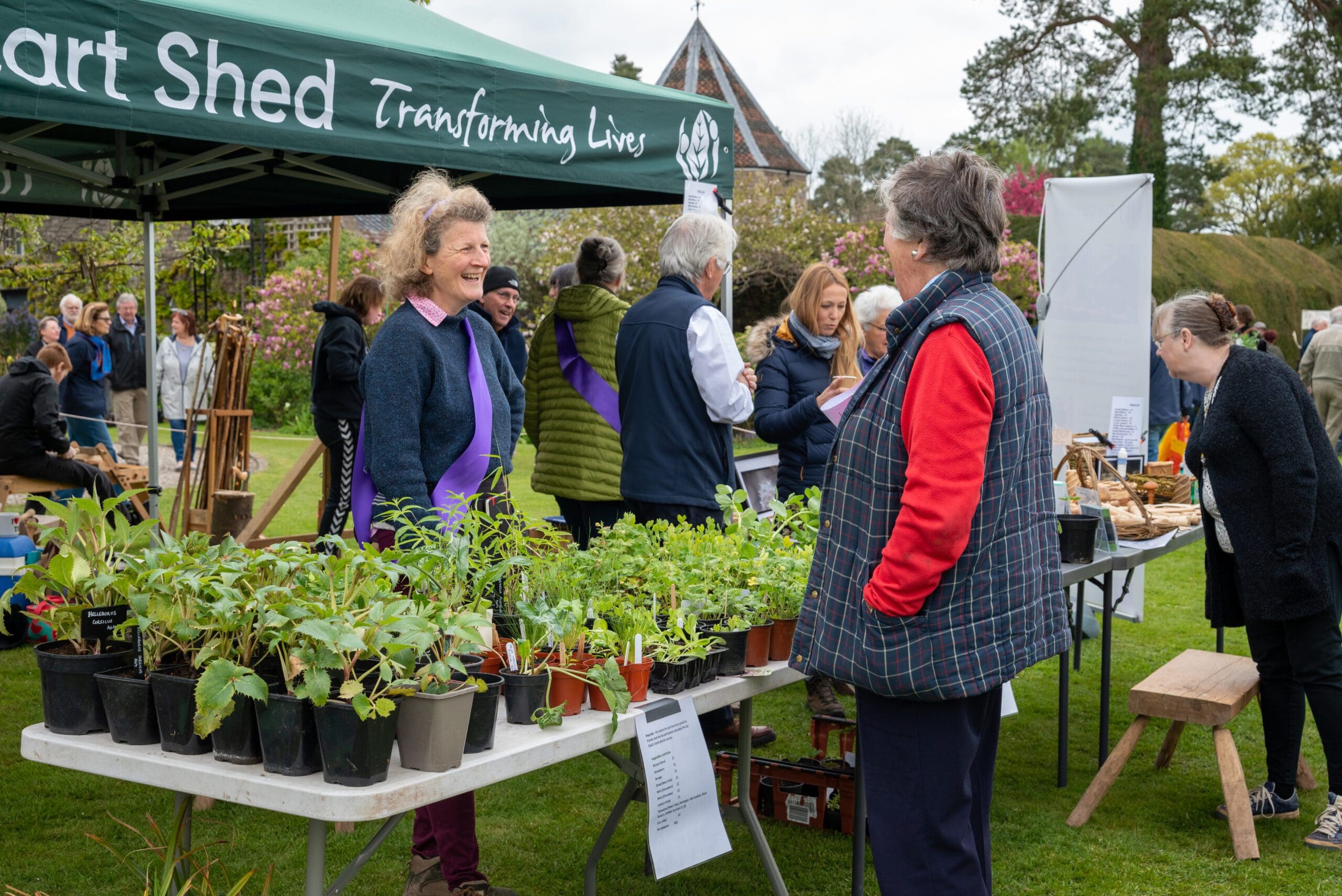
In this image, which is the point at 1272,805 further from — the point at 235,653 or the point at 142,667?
the point at 142,667

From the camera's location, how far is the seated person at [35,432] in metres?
6.07

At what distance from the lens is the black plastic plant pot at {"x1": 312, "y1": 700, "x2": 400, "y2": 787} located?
164 centimetres

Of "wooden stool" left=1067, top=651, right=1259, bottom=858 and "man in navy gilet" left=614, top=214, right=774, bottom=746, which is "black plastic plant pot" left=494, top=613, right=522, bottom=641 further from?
"wooden stool" left=1067, top=651, right=1259, bottom=858

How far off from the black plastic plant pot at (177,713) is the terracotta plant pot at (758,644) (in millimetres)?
1101

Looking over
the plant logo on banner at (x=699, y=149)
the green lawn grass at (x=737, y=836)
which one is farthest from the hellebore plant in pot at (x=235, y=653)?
the plant logo on banner at (x=699, y=149)

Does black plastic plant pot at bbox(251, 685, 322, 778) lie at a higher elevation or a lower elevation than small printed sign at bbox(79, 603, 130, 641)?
lower

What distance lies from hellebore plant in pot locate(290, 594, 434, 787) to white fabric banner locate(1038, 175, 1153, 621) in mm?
4370

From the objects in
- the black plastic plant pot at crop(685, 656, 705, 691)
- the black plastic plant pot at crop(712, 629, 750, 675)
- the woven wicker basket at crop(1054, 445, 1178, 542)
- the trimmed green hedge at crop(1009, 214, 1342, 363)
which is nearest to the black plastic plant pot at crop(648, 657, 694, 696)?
the black plastic plant pot at crop(685, 656, 705, 691)

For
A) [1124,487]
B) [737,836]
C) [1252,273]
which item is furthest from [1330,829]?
[1252,273]

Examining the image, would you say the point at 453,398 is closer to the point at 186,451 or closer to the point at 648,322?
the point at 648,322

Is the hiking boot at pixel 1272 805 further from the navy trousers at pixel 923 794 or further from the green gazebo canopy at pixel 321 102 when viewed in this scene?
the green gazebo canopy at pixel 321 102

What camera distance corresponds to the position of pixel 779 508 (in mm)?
3014

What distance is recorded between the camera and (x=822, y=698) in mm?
4566

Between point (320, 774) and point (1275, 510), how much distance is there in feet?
9.04
